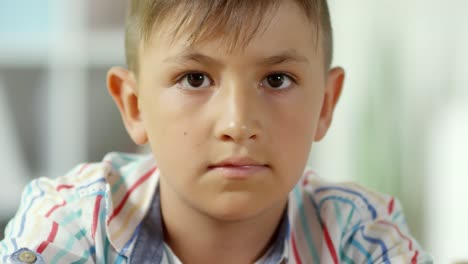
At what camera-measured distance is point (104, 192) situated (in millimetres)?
1040

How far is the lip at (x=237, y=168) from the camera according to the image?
0.87 metres

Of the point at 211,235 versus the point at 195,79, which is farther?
the point at 211,235

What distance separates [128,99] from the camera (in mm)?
1060

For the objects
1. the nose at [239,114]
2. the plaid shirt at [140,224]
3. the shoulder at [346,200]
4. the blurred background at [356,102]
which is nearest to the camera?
the nose at [239,114]

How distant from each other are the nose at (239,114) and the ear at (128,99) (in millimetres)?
191

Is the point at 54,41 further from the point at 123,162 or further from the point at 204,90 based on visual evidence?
the point at 204,90

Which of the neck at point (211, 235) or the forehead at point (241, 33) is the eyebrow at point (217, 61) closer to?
the forehead at point (241, 33)

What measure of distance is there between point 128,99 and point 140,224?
165 millimetres

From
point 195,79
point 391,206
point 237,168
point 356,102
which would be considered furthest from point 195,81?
point 356,102

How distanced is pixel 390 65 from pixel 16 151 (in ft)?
3.64

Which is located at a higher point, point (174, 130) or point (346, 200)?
point (174, 130)

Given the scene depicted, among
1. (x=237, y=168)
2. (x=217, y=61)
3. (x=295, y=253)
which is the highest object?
(x=217, y=61)

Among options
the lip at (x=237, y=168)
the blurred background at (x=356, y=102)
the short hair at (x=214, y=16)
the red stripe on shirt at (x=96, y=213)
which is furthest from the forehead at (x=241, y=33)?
the blurred background at (x=356, y=102)

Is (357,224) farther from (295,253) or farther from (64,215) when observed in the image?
(64,215)
